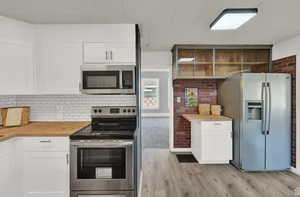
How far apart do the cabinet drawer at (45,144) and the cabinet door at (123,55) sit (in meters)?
1.15

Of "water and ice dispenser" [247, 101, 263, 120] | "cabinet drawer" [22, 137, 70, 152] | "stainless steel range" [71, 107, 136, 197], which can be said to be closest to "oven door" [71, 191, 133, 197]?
"stainless steel range" [71, 107, 136, 197]

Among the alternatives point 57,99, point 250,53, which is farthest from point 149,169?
point 250,53

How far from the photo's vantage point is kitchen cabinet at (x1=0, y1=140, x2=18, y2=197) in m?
1.98

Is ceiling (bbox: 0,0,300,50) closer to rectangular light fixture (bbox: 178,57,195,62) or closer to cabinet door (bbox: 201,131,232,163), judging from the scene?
rectangular light fixture (bbox: 178,57,195,62)

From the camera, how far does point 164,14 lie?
7.64 ft

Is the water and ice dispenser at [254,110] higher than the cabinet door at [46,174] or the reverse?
higher

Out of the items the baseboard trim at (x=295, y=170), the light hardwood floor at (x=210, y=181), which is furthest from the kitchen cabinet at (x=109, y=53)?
the baseboard trim at (x=295, y=170)

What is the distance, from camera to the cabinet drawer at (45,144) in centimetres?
213

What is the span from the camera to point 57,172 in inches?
84.4

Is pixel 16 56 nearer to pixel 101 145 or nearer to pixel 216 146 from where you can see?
pixel 101 145

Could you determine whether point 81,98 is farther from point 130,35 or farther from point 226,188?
point 226,188

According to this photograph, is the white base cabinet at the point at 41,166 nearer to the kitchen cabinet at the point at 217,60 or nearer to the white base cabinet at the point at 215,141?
the white base cabinet at the point at 215,141

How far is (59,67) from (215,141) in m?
2.89

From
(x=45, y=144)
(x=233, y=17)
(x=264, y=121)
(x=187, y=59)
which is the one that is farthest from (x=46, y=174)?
(x=264, y=121)
